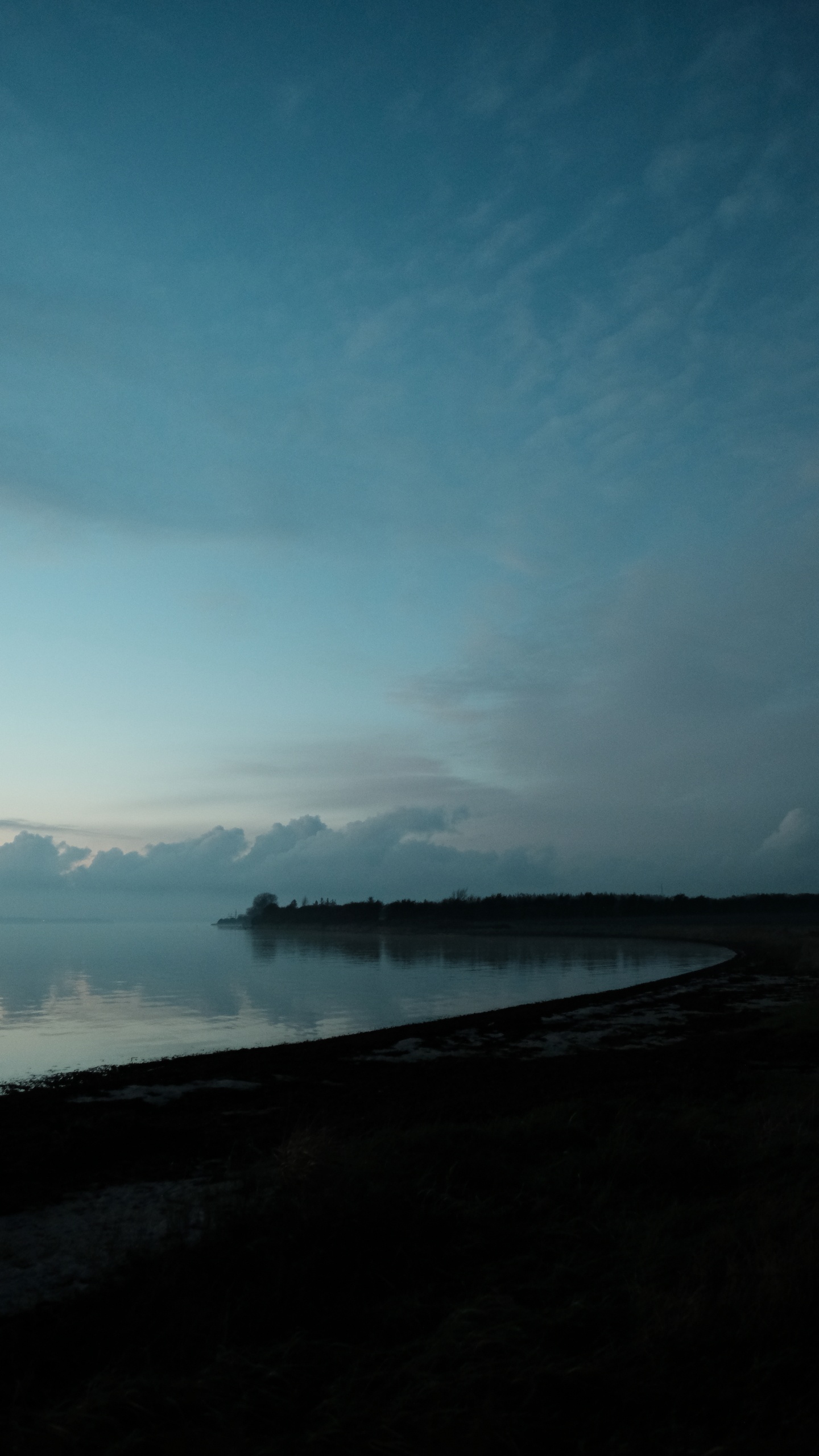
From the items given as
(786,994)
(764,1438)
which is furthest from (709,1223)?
(786,994)

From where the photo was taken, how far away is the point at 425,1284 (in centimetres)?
626

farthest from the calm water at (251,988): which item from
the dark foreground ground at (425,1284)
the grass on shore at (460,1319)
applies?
the grass on shore at (460,1319)

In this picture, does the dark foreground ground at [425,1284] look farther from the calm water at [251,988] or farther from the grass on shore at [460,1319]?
the calm water at [251,988]

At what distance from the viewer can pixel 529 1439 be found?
166 inches

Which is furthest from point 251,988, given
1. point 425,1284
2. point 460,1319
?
point 460,1319

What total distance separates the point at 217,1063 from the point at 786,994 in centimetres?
3047

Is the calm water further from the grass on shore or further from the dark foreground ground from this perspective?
the grass on shore

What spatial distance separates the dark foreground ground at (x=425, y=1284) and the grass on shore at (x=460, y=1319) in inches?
0.8

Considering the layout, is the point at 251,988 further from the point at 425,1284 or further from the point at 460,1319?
the point at 460,1319

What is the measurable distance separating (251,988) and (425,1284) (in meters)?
45.5

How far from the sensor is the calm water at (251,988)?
30.0 meters

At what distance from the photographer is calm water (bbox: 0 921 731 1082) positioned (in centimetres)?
2995

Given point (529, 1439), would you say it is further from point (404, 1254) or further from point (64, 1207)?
point (64, 1207)

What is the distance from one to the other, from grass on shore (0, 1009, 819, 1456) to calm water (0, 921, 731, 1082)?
19.2 m
